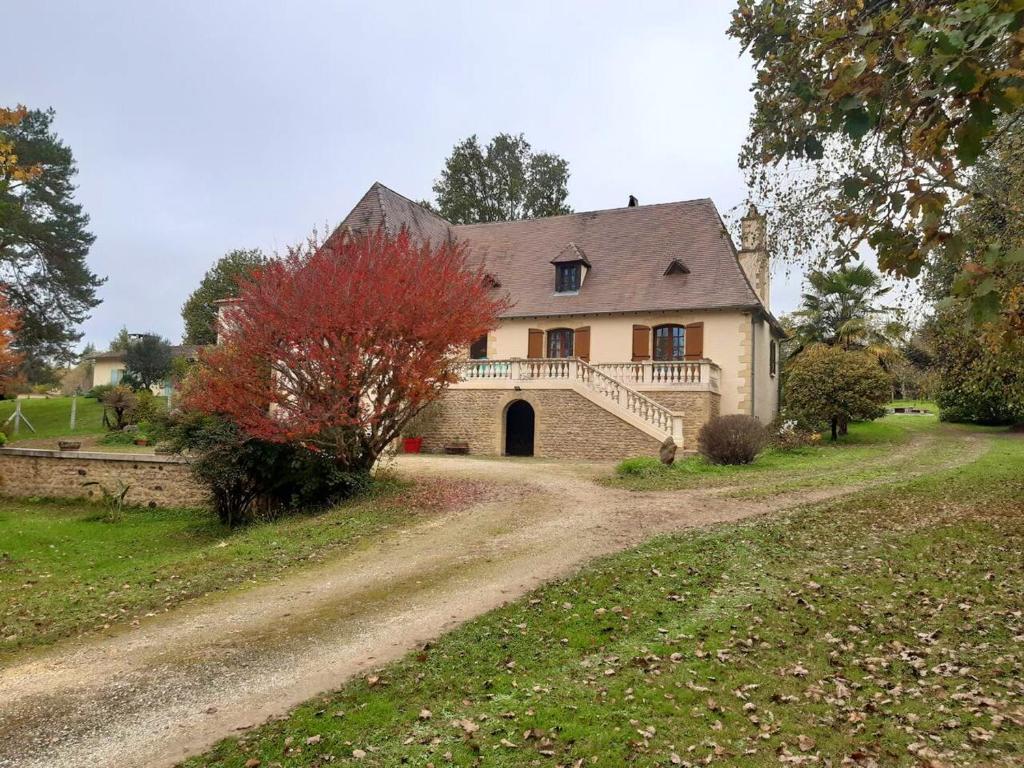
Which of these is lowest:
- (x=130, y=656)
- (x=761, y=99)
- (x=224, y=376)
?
(x=130, y=656)

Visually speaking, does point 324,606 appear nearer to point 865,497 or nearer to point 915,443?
point 865,497

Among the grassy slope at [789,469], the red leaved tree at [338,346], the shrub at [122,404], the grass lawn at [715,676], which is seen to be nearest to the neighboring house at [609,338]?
the grassy slope at [789,469]

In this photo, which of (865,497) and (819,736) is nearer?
(819,736)

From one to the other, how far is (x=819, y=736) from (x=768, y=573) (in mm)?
3328

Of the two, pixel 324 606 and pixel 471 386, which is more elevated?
pixel 471 386

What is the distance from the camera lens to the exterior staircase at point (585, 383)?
60.9ft

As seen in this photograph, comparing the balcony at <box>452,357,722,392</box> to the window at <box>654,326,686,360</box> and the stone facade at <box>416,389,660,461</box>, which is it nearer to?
the stone facade at <box>416,389,660,461</box>

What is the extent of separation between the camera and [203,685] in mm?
4926

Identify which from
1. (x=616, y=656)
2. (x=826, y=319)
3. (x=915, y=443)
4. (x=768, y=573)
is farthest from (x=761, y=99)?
(x=826, y=319)

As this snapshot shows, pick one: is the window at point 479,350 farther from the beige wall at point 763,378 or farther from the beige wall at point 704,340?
the beige wall at point 763,378

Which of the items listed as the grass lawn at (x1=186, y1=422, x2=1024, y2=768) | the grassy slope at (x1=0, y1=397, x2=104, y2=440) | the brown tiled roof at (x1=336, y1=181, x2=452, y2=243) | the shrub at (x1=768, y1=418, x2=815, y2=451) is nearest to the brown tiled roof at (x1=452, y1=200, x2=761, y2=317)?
the brown tiled roof at (x1=336, y1=181, x2=452, y2=243)

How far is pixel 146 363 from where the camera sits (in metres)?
34.0

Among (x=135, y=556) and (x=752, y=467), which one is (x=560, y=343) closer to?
(x=752, y=467)

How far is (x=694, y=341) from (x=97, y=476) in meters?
17.6
